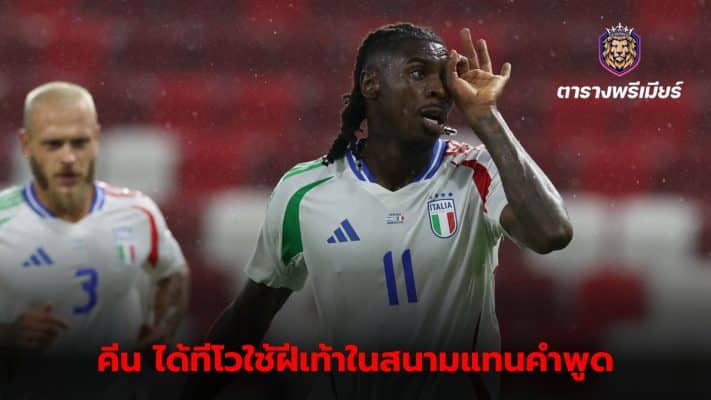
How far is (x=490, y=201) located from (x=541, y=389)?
2.44 metres

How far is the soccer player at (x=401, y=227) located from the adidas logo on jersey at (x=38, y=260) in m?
0.71

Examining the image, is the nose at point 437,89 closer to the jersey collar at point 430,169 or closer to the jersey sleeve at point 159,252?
the jersey collar at point 430,169

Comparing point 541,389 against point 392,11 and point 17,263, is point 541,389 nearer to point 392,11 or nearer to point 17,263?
point 392,11

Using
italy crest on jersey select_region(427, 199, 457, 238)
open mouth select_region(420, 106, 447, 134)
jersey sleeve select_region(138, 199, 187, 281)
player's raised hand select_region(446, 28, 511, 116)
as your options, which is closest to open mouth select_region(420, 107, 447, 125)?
open mouth select_region(420, 106, 447, 134)

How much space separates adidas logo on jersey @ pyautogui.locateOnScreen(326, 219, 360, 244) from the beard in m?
0.88

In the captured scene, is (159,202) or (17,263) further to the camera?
(159,202)

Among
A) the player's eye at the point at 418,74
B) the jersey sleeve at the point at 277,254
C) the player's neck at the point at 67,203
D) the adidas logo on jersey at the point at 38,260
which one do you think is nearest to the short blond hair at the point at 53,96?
the player's neck at the point at 67,203

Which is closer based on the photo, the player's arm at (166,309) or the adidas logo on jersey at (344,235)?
the adidas logo on jersey at (344,235)

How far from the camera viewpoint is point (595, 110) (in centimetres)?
559

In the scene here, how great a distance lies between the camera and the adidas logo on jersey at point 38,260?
3.30 metres

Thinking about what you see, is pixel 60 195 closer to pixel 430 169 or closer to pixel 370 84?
pixel 370 84

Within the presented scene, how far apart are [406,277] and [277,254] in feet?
1.33

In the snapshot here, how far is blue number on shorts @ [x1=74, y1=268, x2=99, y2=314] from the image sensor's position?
331 cm

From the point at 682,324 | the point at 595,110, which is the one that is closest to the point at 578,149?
the point at 595,110
